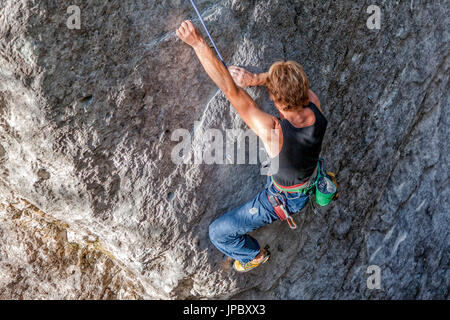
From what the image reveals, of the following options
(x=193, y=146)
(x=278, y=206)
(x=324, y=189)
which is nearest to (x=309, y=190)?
(x=324, y=189)

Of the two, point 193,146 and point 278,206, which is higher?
point 193,146

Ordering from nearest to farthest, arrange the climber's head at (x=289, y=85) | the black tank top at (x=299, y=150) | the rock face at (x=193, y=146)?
the climber's head at (x=289, y=85) < the black tank top at (x=299, y=150) < the rock face at (x=193, y=146)

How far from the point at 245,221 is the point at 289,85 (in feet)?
4.74

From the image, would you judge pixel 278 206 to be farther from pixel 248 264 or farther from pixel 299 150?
pixel 248 264

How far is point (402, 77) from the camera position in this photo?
5.37 m

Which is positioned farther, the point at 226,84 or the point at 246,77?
the point at 246,77

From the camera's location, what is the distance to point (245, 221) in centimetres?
426

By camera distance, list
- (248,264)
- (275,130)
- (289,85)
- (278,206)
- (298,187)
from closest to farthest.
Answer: (289,85), (275,130), (298,187), (278,206), (248,264)

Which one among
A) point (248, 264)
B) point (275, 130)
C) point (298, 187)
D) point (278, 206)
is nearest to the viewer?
point (275, 130)

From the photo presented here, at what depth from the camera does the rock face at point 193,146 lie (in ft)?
12.4

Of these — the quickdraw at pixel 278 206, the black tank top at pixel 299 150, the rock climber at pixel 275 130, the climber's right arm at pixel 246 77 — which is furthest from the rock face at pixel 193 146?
the black tank top at pixel 299 150

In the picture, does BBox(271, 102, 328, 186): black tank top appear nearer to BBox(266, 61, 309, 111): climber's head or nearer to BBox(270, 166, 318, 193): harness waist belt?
BBox(270, 166, 318, 193): harness waist belt

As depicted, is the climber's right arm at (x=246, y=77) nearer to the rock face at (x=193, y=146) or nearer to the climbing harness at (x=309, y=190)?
the rock face at (x=193, y=146)
